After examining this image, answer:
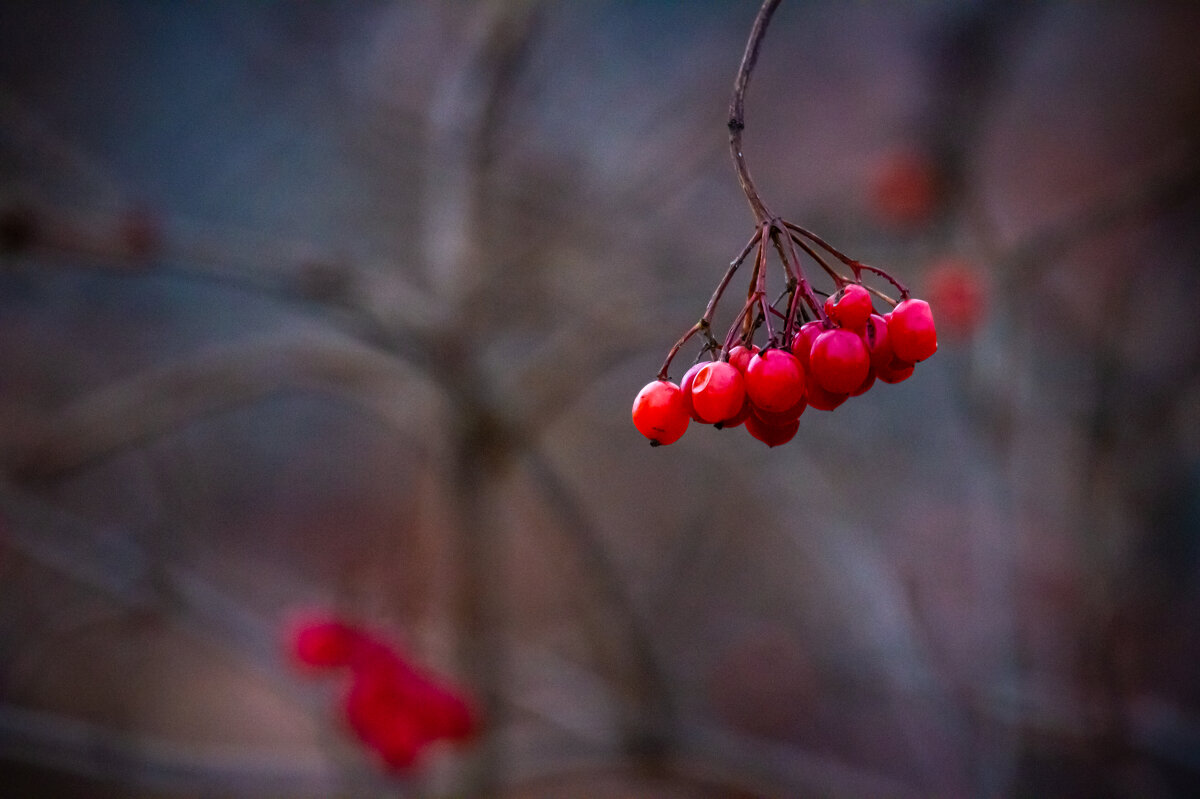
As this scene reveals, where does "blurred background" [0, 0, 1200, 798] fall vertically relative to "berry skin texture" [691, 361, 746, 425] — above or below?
above

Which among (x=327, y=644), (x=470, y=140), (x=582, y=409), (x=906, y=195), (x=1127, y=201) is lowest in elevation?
(x=327, y=644)

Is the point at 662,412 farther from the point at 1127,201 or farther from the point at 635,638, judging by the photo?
the point at 1127,201

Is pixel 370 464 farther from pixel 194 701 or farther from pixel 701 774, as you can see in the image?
pixel 701 774

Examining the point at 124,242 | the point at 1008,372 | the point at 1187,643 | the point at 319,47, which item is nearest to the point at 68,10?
the point at 319,47

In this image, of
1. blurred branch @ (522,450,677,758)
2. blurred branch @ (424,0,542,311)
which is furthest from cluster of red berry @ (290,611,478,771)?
blurred branch @ (424,0,542,311)

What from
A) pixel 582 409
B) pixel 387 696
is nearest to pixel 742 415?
pixel 387 696

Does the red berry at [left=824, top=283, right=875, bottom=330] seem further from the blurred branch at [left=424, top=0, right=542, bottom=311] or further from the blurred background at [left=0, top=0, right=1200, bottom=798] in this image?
the blurred branch at [left=424, top=0, right=542, bottom=311]
